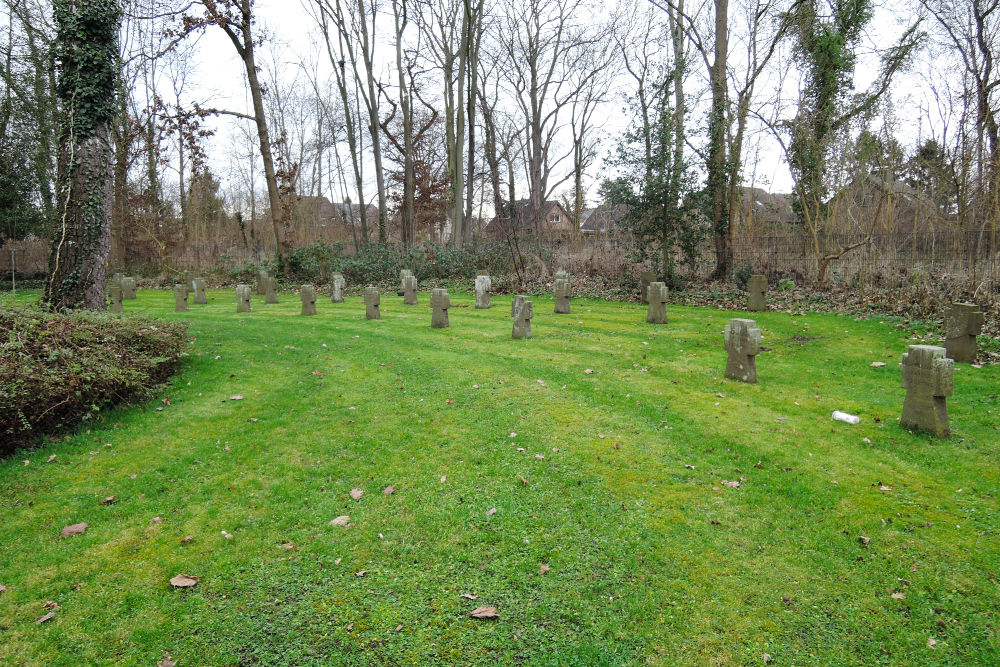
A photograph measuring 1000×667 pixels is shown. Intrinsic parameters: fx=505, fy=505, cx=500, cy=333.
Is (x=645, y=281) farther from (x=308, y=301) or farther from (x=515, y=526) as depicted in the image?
(x=515, y=526)

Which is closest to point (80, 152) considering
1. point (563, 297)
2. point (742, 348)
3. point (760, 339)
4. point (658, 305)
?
point (563, 297)

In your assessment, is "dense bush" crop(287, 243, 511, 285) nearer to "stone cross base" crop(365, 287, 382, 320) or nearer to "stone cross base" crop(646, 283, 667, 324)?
"stone cross base" crop(365, 287, 382, 320)

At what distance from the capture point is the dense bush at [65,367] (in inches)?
196

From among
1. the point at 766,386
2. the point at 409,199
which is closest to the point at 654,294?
the point at 766,386

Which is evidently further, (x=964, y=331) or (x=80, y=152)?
(x=80, y=152)

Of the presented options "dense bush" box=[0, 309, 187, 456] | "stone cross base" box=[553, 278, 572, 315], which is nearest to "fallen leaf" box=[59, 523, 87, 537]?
"dense bush" box=[0, 309, 187, 456]

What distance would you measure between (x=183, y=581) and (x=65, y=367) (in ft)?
11.7

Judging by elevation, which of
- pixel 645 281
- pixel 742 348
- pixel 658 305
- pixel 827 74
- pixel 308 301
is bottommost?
pixel 742 348

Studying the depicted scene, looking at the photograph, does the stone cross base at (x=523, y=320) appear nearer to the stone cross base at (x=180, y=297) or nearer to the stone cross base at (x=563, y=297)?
the stone cross base at (x=563, y=297)

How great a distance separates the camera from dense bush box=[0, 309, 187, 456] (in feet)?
16.4

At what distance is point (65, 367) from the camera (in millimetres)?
5430

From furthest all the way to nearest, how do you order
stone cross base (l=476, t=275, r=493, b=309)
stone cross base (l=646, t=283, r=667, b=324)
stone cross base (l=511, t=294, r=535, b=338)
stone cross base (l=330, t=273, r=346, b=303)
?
stone cross base (l=330, t=273, r=346, b=303)
stone cross base (l=476, t=275, r=493, b=309)
stone cross base (l=646, t=283, r=667, b=324)
stone cross base (l=511, t=294, r=535, b=338)

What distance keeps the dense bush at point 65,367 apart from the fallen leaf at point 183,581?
9.70 ft

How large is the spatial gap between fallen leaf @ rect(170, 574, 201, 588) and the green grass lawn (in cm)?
4
